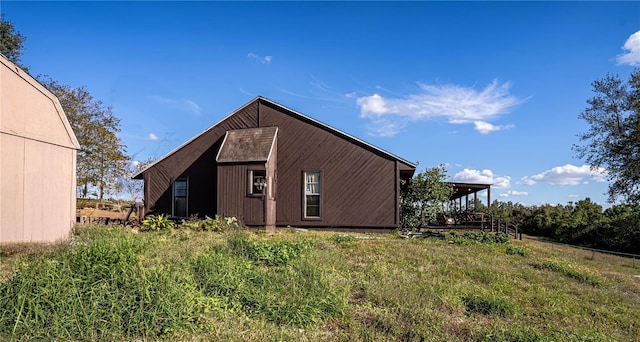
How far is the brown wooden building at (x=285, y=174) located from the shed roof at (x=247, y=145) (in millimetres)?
40

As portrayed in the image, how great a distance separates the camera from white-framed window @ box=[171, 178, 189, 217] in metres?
16.5

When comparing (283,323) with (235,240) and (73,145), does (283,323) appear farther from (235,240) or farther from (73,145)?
(73,145)

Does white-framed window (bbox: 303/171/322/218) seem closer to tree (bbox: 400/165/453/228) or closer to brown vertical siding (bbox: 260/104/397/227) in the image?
brown vertical siding (bbox: 260/104/397/227)

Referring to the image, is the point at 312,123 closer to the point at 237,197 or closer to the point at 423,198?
the point at 237,197

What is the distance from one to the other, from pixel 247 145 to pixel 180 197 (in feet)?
14.5

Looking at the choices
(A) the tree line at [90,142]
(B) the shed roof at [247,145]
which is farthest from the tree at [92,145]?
(B) the shed roof at [247,145]

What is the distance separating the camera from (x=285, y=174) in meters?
15.6

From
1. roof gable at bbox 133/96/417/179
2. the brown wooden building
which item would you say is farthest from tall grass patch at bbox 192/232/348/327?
roof gable at bbox 133/96/417/179

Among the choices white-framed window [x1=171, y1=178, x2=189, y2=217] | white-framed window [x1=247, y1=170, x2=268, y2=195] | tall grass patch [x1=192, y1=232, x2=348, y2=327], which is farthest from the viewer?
white-framed window [x1=171, y1=178, x2=189, y2=217]

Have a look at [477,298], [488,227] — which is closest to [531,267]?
[477,298]

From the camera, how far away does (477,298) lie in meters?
5.35

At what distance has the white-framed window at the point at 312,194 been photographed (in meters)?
15.2

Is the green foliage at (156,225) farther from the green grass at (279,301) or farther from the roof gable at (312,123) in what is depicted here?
the green grass at (279,301)

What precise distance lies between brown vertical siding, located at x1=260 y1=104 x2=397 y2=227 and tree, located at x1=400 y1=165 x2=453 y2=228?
294 cm
